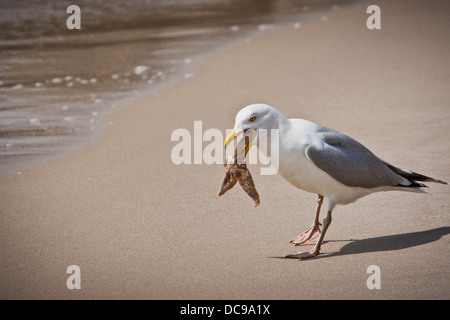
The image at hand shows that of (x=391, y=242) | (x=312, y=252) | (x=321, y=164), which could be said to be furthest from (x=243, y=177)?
(x=391, y=242)

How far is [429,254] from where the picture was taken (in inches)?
163

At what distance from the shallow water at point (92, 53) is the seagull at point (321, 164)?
9.49ft

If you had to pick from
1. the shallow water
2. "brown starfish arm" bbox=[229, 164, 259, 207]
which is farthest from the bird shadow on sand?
the shallow water

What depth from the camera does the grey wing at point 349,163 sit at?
4238mm

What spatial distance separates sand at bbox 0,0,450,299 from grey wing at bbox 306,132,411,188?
1.34 ft

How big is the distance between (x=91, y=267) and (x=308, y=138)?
65.3 inches

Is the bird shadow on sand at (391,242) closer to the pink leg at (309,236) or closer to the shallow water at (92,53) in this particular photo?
the pink leg at (309,236)

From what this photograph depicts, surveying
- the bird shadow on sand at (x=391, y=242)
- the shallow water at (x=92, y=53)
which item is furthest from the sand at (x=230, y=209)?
the shallow water at (x=92, y=53)

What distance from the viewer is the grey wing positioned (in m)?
4.24

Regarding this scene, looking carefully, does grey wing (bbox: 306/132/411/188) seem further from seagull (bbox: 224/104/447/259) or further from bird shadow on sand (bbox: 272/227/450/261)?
bird shadow on sand (bbox: 272/227/450/261)

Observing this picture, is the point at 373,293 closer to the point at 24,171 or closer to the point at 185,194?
the point at 185,194

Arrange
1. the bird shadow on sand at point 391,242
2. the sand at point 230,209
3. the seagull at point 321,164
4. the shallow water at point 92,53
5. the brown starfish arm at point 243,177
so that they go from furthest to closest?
1. the shallow water at point 92,53
2. the brown starfish arm at point 243,177
3. the bird shadow on sand at point 391,242
4. the seagull at point 321,164
5. the sand at point 230,209

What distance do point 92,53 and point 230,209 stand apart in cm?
568

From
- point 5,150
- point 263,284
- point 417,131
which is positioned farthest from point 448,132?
point 5,150
